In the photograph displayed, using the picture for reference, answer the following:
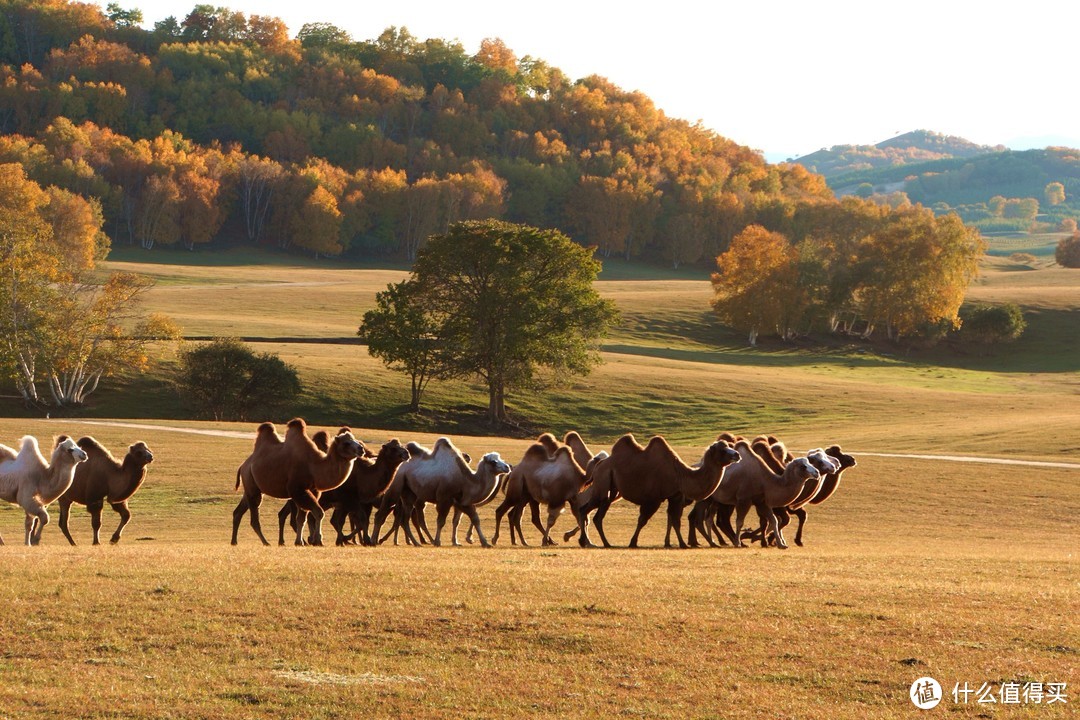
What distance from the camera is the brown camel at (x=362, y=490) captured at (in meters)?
22.7

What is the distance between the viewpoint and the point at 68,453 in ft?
66.2

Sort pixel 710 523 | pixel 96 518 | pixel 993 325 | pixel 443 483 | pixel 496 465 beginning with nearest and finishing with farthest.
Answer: pixel 96 518, pixel 496 465, pixel 443 483, pixel 710 523, pixel 993 325

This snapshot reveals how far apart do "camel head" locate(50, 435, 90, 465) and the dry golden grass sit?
2533 millimetres

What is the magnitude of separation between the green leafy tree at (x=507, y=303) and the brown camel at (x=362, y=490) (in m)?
38.9

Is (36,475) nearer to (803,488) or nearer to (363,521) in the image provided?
(363,521)

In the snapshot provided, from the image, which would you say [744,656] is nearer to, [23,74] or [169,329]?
[169,329]

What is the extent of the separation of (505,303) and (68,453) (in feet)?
143

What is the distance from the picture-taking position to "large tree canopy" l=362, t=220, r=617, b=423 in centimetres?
6275

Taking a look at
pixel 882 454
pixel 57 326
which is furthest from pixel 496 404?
pixel 882 454

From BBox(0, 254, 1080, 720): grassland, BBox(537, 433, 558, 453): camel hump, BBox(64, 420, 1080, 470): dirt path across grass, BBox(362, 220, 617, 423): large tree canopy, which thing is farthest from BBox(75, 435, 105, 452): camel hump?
BBox(362, 220, 617, 423): large tree canopy

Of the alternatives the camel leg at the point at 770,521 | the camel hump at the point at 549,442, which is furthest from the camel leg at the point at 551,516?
the camel leg at the point at 770,521

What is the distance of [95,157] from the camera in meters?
157

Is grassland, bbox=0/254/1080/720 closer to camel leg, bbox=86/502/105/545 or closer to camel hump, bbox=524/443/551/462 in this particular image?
camel leg, bbox=86/502/105/545

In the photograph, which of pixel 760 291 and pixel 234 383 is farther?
pixel 760 291
